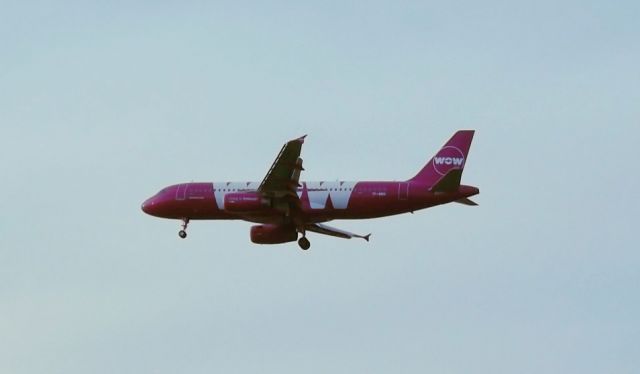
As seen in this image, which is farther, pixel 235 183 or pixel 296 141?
pixel 235 183

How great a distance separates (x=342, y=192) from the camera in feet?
330

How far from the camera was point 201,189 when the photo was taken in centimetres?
10488

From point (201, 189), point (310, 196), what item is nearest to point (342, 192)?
point (310, 196)

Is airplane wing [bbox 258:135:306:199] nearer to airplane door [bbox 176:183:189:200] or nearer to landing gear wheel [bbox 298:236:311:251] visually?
landing gear wheel [bbox 298:236:311:251]

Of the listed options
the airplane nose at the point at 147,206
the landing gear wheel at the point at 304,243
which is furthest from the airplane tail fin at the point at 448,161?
the airplane nose at the point at 147,206

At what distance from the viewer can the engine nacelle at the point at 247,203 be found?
100125 mm

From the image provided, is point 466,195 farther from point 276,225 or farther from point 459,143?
point 276,225

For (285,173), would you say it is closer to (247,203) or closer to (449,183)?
(247,203)

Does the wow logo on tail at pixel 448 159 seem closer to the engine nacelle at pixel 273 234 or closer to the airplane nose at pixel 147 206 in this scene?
the engine nacelle at pixel 273 234

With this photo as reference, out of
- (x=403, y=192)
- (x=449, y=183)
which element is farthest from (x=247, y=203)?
(x=449, y=183)

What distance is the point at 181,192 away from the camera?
105500 mm

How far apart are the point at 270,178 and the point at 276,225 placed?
6.93 metres

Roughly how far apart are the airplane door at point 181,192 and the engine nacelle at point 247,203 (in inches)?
214

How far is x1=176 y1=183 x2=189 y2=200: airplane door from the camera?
105 meters
